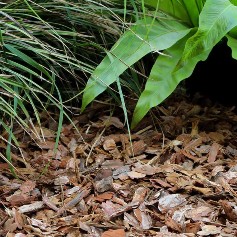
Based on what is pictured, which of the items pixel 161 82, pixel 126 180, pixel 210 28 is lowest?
pixel 126 180

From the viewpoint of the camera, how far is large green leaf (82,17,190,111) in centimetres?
258

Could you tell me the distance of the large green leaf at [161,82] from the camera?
102 inches

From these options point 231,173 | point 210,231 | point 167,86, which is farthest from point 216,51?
point 210,231

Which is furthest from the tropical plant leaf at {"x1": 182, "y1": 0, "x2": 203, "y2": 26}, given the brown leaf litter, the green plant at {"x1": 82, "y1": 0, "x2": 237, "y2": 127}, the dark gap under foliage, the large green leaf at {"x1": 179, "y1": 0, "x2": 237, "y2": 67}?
the brown leaf litter

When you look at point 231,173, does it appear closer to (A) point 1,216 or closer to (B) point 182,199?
(B) point 182,199

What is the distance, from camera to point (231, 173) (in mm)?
2344

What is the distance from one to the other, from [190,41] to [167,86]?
0.86ft

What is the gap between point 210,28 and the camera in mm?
2447

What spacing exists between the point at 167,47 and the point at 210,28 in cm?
28

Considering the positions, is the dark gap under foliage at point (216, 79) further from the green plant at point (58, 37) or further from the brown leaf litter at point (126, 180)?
the green plant at point (58, 37)

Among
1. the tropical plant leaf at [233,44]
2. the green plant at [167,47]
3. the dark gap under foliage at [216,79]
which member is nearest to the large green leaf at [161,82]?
the green plant at [167,47]

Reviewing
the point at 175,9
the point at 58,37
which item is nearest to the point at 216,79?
the point at 175,9

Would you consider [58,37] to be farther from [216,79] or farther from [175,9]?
[216,79]

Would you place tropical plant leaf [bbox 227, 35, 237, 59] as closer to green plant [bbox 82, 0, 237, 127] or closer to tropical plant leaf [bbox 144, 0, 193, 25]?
green plant [bbox 82, 0, 237, 127]
